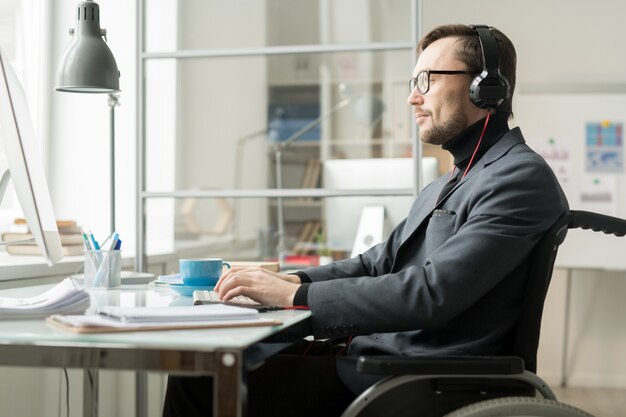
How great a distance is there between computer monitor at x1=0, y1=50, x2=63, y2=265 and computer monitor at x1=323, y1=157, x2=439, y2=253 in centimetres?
145

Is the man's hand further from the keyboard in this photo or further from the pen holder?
the pen holder

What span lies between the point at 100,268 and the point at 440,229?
A: 0.75 meters

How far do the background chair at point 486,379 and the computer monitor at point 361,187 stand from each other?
1.17 meters

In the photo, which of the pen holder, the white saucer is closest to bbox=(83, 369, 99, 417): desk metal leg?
the pen holder

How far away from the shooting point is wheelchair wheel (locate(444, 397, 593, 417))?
4.07 ft

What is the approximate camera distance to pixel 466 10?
5.35 meters

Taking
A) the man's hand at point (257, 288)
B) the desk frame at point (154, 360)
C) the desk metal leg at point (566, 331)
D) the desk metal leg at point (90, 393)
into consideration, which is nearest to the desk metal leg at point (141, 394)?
the desk metal leg at point (90, 393)

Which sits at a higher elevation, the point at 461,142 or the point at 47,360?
the point at 461,142

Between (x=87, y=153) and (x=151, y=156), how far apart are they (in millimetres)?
252

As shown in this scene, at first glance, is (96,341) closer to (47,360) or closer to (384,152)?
(47,360)

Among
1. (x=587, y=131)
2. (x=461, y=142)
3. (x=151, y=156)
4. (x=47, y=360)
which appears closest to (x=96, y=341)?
(x=47, y=360)

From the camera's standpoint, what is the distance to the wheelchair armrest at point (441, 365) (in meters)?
1.30

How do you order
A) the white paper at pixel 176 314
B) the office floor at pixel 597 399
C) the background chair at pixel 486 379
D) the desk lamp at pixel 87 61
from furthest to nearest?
the office floor at pixel 597 399, the desk lamp at pixel 87 61, the background chair at pixel 486 379, the white paper at pixel 176 314

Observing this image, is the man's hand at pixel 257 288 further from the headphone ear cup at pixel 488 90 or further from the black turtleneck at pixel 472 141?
the headphone ear cup at pixel 488 90
